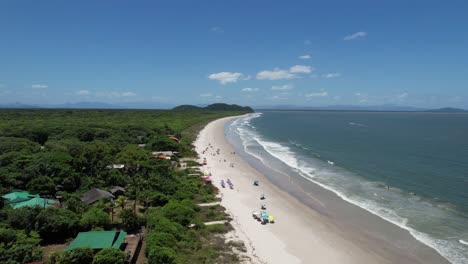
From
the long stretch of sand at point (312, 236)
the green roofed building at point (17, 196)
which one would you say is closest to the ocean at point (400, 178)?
the long stretch of sand at point (312, 236)

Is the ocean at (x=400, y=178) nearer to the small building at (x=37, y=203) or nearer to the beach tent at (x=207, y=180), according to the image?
the beach tent at (x=207, y=180)

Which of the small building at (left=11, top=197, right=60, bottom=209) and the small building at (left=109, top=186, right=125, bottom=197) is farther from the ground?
the small building at (left=11, top=197, right=60, bottom=209)

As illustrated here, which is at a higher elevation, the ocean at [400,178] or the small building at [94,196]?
the small building at [94,196]

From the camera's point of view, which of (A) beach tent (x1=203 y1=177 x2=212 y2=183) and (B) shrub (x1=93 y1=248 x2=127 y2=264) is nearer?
(B) shrub (x1=93 y1=248 x2=127 y2=264)

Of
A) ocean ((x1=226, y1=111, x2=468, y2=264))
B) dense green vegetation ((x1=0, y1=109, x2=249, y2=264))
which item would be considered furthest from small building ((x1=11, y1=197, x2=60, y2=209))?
ocean ((x1=226, y1=111, x2=468, y2=264))

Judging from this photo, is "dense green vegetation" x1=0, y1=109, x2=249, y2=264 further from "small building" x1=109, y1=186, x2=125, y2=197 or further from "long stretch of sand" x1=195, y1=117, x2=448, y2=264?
"long stretch of sand" x1=195, y1=117, x2=448, y2=264

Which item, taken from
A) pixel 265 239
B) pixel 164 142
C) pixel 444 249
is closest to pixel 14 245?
pixel 265 239
